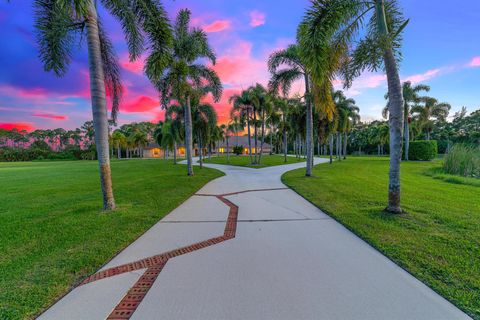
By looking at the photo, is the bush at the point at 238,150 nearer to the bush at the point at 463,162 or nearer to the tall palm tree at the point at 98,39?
the bush at the point at 463,162

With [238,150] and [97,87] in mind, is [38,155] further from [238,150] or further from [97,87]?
[97,87]

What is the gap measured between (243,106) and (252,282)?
23364mm

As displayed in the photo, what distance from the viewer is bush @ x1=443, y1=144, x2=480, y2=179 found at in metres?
12.7

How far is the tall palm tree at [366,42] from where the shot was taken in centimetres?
521

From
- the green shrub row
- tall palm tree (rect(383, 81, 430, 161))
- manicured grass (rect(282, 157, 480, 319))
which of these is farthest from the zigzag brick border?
the green shrub row

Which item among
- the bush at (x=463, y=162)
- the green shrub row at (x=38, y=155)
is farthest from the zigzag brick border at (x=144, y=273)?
the green shrub row at (x=38, y=155)

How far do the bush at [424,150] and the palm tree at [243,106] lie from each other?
82.0 feet

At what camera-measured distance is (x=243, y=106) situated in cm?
2456

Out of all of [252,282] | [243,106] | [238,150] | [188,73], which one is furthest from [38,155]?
[252,282]

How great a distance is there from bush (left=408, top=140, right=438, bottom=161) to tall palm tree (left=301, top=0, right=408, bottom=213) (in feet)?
103

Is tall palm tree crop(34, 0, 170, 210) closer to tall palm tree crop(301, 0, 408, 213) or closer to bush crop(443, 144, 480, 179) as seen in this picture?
tall palm tree crop(301, 0, 408, 213)

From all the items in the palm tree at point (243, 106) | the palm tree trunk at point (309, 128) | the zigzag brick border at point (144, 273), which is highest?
the palm tree at point (243, 106)

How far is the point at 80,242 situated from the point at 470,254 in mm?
6726

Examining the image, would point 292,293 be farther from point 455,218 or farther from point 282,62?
point 282,62
